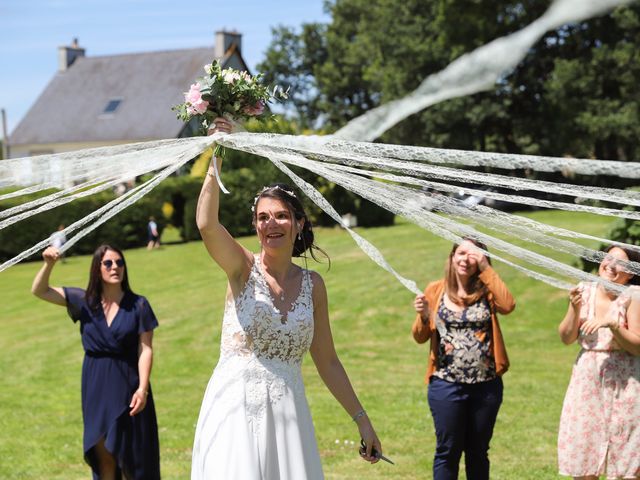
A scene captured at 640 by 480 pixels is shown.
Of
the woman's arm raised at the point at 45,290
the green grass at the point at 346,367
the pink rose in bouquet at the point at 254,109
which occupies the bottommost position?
the green grass at the point at 346,367

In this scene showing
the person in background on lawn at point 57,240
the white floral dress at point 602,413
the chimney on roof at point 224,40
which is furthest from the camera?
the chimney on roof at point 224,40

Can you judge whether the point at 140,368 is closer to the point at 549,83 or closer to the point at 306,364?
the point at 306,364

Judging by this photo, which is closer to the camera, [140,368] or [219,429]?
[219,429]

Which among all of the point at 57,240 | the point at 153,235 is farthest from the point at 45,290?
the point at 153,235

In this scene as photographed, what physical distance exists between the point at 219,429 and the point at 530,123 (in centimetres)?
3863

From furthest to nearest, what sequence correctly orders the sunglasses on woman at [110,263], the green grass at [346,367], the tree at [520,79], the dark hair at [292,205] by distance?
1. the tree at [520,79]
2. the green grass at [346,367]
3. the sunglasses on woman at [110,263]
4. the dark hair at [292,205]

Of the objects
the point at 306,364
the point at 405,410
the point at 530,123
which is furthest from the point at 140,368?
the point at 530,123

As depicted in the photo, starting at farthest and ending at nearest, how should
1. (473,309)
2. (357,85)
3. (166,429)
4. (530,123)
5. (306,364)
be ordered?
(357,85) → (530,123) → (306,364) → (166,429) → (473,309)

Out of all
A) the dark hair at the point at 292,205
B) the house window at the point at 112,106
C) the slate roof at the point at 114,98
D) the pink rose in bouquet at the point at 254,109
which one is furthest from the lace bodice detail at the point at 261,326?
the house window at the point at 112,106

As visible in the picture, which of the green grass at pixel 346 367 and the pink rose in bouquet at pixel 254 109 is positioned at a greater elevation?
the pink rose in bouquet at pixel 254 109

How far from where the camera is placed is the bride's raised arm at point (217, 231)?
4.05m

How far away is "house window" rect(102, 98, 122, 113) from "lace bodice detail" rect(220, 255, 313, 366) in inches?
1913

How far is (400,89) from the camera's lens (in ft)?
139

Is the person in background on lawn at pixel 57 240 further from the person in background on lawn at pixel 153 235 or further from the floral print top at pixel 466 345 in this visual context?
the person in background on lawn at pixel 153 235
